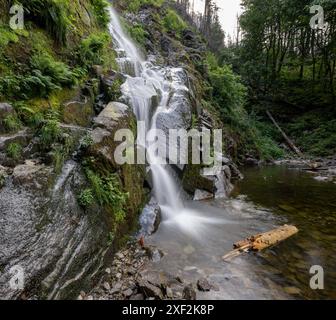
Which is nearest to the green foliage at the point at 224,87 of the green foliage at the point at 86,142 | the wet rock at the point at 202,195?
the wet rock at the point at 202,195

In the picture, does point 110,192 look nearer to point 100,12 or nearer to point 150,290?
point 150,290

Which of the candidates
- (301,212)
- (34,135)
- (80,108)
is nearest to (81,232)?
(34,135)

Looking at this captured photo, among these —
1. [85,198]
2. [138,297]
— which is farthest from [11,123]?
[138,297]

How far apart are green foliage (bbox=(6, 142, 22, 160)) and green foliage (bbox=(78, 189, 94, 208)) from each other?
1124mm

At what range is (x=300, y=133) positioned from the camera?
2384 cm

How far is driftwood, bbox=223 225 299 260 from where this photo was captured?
5598mm

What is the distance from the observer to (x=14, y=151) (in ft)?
14.6

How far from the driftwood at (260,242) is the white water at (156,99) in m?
1.19

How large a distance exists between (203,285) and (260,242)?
193 centimetres

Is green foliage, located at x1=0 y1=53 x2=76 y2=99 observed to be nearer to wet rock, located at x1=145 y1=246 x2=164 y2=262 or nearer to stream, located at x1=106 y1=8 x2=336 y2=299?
stream, located at x1=106 y1=8 x2=336 y2=299

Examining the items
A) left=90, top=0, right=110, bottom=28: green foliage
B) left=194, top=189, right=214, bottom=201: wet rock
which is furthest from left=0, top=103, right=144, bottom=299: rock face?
left=90, top=0, right=110, bottom=28: green foliage

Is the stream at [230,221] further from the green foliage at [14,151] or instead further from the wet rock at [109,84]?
the green foliage at [14,151]

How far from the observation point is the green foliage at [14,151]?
175 inches
